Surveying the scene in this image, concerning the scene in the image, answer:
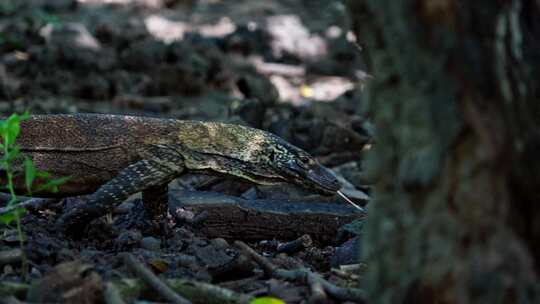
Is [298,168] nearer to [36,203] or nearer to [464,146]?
[36,203]

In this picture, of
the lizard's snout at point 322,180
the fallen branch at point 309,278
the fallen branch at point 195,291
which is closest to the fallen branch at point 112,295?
the fallen branch at point 195,291

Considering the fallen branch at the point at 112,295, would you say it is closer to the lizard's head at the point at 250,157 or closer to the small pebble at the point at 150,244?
the small pebble at the point at 150,244

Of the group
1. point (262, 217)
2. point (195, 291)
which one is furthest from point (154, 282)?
point (262, 217)

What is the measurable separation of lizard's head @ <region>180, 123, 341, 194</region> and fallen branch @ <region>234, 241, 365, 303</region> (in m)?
1.09

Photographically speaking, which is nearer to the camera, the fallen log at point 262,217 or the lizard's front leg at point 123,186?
the lizard's front leg at point 123,186

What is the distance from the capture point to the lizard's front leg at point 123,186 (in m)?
5.11

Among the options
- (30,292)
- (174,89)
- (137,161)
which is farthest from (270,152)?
(174,89)

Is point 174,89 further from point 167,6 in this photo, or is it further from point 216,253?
point 216,253

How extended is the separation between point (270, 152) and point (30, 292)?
2308 mm

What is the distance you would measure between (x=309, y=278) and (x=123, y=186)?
4.81 ft

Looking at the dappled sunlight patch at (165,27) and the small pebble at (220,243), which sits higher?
the dappled sunlight patch at (165,27)

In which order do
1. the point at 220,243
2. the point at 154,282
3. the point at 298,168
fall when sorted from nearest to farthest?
the point at 154,282, the point at 220,243, the point at 298,168

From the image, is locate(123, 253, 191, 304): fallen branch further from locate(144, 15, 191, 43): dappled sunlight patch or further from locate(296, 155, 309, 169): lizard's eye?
locate(144, 15, 191, 43): dappled sunlight patch

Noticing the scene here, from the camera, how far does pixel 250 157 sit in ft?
18.5
